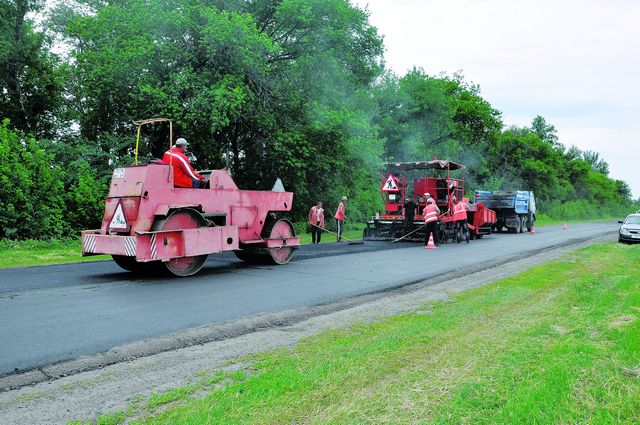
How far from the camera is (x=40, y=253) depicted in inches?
542

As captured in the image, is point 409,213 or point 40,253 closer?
point 40,253

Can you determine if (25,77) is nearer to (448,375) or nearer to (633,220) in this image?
(448,375)

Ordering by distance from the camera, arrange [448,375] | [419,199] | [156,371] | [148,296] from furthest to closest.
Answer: [419,199]
[148,296]
[156,371]
[448,375]

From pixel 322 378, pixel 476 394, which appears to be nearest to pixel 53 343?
pixel 322 378

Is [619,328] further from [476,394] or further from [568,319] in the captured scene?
[476,394]

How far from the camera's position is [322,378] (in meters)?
4.25

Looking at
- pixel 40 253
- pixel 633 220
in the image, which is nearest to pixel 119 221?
pixel 40 253

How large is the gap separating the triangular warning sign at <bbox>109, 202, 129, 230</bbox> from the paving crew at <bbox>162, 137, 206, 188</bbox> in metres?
1.12

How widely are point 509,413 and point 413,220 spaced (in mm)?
16428

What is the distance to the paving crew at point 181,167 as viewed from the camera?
9945 mm

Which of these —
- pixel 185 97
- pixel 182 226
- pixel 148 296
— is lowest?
pixel 148 296

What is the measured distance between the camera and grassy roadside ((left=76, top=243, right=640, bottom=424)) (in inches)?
140

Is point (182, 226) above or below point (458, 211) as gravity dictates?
below

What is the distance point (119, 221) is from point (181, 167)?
1.52m
